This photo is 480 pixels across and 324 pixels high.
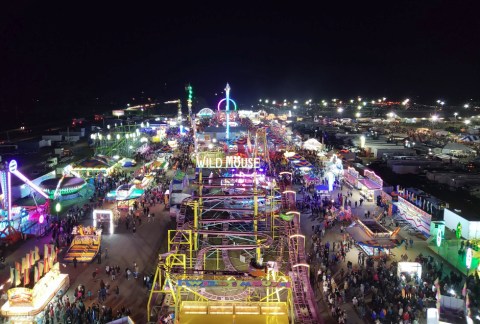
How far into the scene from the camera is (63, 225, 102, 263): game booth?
21734mm

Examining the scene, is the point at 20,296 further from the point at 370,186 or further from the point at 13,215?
the point at 370,186

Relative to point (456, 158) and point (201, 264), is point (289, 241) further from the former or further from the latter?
point (456, 158)

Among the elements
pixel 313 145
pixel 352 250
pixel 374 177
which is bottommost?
pixel 352 250

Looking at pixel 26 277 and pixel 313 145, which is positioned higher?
pixel 313 145

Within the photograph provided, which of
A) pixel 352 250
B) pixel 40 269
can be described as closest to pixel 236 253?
pixel 352 250

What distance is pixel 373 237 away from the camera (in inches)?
907

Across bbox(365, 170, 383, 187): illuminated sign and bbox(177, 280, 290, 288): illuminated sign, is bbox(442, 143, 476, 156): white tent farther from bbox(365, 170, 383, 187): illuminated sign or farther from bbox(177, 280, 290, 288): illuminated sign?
bbox(177, 280, 290, 288): illuminated sign

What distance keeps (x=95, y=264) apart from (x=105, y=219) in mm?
5604

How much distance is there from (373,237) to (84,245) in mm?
16383

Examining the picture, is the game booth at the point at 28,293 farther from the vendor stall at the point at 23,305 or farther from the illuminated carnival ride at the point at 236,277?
the illuminated carnival ride at the point at 236,277

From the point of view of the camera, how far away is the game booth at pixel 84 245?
21.7 meters

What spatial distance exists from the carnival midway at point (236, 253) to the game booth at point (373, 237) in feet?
0.27

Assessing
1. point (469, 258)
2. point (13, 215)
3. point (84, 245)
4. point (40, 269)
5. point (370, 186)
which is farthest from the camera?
point (370, 186)

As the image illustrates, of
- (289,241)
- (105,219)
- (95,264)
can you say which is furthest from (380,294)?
(105,219)
